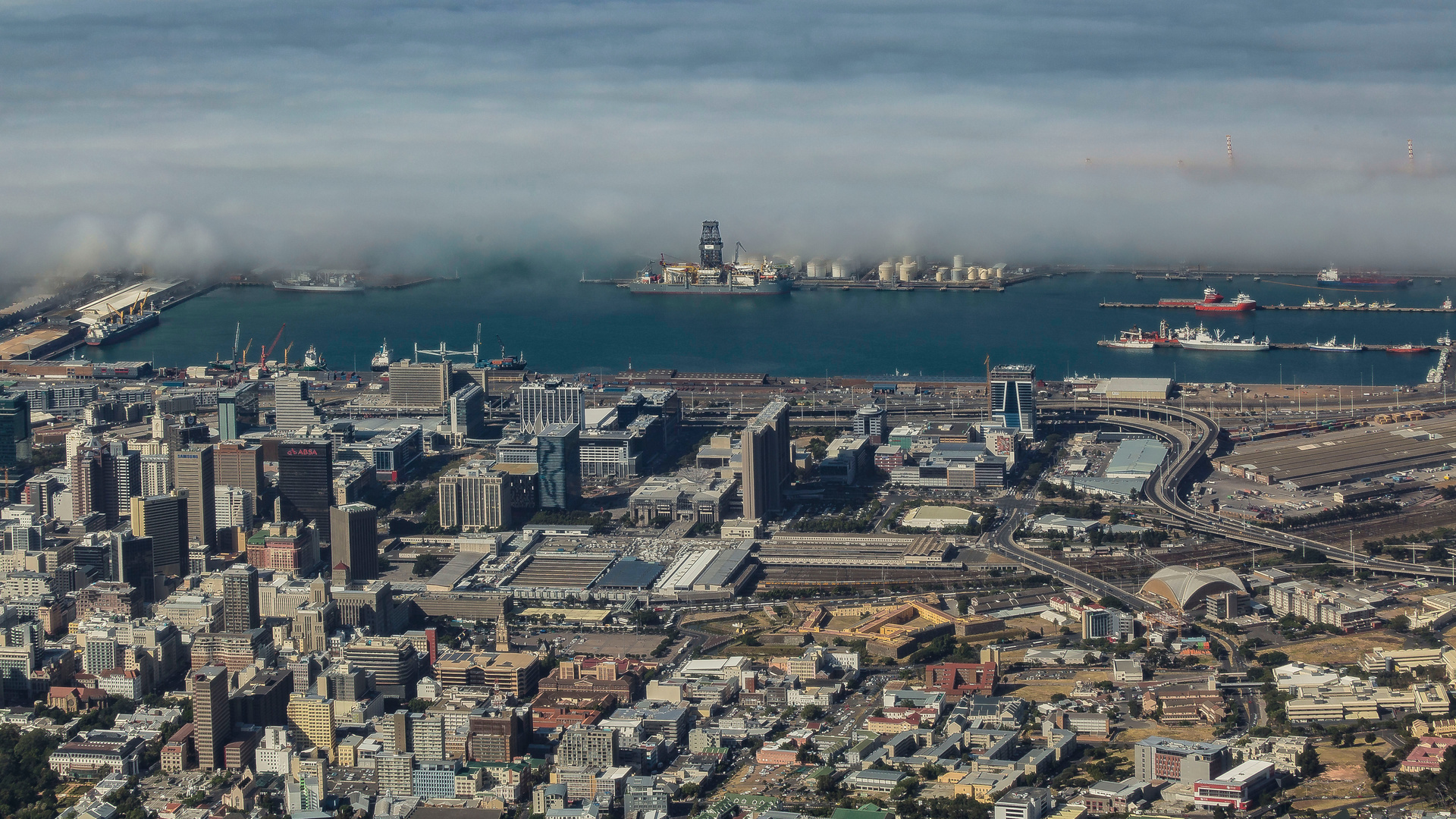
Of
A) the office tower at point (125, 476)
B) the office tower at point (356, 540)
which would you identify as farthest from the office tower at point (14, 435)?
the office tower at point (356, 540)

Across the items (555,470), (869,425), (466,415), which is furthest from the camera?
(466,415)

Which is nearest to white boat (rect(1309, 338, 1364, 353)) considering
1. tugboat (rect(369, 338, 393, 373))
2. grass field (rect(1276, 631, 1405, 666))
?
tugboat (rect(369, 338, 393, 373))

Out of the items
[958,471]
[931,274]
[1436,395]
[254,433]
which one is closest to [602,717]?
[958,471]

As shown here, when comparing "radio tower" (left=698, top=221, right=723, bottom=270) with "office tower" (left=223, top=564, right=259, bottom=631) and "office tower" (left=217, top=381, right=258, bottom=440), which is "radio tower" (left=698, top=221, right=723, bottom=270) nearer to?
"office tower" (left=217, top=381, right=258, bottom=440)

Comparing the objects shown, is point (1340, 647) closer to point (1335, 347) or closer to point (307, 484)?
point (307, 484)

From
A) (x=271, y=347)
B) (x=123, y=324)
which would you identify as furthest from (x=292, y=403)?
(x=123, y=324)

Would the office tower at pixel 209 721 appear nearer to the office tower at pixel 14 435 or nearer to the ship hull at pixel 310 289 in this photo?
the office tower at pixel 14 435

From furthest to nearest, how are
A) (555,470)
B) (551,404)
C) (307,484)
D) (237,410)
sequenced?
(237,410) < (551,404) < (555,470) < (307,484)

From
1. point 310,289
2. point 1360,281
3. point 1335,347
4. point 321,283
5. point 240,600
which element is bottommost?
point 240,600
